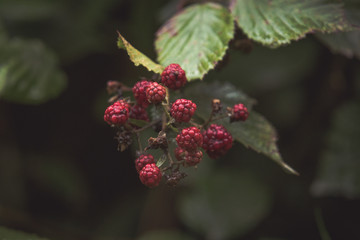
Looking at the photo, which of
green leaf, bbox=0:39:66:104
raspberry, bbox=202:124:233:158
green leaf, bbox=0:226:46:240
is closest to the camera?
raspberry, bbox=202:124:233:158

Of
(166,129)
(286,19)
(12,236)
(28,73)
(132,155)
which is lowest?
(132,155)

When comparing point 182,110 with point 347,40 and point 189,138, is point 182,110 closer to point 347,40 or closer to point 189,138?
point 189,138

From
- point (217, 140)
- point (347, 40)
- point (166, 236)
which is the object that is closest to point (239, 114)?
point (217, 140)

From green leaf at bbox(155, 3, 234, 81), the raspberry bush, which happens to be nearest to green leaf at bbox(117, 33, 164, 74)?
the raspberry bush

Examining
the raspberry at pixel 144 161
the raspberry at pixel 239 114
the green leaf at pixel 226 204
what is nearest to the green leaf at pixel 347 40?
the raspberry at pixel 239 114

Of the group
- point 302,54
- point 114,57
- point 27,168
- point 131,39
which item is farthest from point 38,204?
point 302,54

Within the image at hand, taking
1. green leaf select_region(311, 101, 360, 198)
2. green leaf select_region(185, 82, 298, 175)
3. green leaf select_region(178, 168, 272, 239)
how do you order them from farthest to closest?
green leaf select_region(178, 168, 272, 239)
green leaf select_region(311, 101, 360, 198)
green leaf select_region(185, 82, 298, 175)

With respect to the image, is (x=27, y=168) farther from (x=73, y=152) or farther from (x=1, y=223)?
(x=1, y=223)

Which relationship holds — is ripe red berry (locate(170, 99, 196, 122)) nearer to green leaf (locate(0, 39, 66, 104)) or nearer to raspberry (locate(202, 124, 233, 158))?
raspberry (locate(202, 124, 233, 158))
